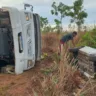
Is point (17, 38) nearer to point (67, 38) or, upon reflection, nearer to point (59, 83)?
point (67, 38)

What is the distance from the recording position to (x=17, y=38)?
10680 mm

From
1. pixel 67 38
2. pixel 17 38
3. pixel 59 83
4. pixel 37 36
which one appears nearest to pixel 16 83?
pixel 17 38

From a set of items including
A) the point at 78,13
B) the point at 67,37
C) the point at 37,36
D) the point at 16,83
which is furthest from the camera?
the point at 78,13

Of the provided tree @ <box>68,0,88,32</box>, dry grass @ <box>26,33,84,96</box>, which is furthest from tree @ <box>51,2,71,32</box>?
dry grass @ <box>26,33,84,96</box>

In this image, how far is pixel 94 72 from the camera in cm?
909

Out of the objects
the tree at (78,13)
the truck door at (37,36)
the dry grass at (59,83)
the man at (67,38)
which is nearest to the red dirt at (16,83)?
the dry grass at (59,83)

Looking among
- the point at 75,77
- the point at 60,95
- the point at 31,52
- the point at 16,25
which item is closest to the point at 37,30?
the point at 31,52

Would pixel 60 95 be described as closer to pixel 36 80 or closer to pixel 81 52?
pixel 36 80

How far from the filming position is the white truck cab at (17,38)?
1058cm

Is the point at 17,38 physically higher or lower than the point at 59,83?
higher

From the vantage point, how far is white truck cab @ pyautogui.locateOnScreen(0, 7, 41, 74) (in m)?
10.6

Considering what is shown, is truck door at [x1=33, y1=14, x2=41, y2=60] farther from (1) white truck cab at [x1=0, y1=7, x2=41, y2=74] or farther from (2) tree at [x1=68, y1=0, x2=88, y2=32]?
(2) tree at [x1=68, y1=0, x2=88, y2=32]

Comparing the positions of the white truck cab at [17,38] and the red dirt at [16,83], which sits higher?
the white truck cab at [17,38]

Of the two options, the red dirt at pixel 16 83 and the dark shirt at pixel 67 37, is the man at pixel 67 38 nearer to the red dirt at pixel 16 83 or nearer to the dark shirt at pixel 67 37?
the dark shirt at pixel 67 37
